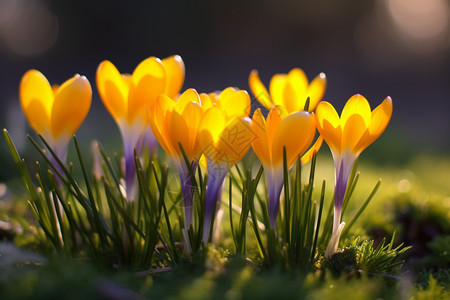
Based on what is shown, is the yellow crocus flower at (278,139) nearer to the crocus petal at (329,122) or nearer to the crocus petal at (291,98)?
the crocus petal at (329,122)

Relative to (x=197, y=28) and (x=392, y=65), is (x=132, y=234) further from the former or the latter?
(x=392, y=65)

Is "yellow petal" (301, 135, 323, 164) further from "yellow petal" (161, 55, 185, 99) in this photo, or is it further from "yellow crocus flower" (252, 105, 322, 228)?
"yellow petal" (161, 55, 185, 99)

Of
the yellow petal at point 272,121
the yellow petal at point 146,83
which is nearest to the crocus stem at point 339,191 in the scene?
the yellow petal at point 272,121

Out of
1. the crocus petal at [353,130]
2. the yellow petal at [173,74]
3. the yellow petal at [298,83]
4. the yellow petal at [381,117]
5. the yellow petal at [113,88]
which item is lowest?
the crocus petal at [353,130]

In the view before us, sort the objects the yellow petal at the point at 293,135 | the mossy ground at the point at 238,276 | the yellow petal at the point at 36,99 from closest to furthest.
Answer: the mossy ground at the point at 238,276 < the yellow petal at the point at 293,135 < the yellow petal at the point at 36,99

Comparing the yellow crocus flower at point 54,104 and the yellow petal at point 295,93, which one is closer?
the yellow crocus flower at point 54,104

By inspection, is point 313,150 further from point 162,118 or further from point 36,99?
point 36,99

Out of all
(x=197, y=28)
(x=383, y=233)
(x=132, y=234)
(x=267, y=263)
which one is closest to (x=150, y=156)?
(x=132, y=234)

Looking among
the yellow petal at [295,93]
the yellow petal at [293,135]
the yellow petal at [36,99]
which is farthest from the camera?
the yellow petal at [295,93]

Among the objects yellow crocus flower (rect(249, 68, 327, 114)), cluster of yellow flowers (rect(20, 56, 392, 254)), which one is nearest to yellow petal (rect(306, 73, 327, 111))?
yellow crocus flower (rect(249, 68, 327, 114))
